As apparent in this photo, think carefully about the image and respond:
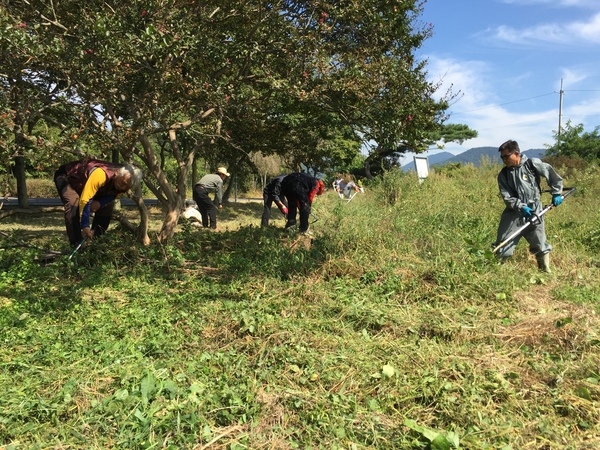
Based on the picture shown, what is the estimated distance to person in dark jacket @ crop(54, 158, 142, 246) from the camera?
165 inches

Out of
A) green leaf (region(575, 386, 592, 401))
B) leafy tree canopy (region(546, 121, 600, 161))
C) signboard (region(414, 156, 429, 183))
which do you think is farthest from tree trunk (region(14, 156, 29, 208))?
leafy tree canopy (region(546, 121, 600, 161))

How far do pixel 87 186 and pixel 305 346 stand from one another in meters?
2.70

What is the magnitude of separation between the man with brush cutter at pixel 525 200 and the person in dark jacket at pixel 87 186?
4.01m

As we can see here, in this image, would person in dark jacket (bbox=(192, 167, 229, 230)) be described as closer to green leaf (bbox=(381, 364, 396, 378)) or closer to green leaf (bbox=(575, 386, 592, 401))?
green leaf (bbox=(381, 364, 396, 378))

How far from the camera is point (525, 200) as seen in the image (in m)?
4.66

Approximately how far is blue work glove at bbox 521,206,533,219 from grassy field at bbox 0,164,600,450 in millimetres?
556

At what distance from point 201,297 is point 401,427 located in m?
2.27

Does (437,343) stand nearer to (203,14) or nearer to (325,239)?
(325,239)

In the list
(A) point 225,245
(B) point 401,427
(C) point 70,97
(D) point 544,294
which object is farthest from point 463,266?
(C) point 70,97

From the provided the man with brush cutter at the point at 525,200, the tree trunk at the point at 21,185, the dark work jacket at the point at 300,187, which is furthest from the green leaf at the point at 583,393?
the tree trunk at the point at 21,185

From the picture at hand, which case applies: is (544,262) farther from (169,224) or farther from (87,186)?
(87,186)

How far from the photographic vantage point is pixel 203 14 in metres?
4.57

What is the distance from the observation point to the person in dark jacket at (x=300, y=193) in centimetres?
669

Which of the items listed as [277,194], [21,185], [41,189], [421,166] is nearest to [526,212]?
[277,194]
